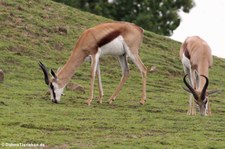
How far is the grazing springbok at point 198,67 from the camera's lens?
12.8m

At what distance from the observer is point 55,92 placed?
1345cm

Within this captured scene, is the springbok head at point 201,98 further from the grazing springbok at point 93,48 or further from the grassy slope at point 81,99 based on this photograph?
the grazing springbok at point 93,48

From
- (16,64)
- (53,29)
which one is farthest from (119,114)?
(53,29)

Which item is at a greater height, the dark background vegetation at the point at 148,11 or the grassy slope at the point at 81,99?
the dark background vegetation at the point at 148,11

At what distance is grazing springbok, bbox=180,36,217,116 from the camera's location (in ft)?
42.0

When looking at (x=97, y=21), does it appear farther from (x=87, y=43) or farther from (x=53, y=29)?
(x=87, y=43)

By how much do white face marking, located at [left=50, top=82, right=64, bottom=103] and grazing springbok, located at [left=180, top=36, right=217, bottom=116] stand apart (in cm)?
255

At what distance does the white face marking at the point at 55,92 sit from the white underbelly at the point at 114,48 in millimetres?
1182

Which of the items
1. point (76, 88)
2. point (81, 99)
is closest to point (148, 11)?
point (76, 88)

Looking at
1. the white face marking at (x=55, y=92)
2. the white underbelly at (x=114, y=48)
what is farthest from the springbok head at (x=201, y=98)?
the white face marking at (x=55, y=92)

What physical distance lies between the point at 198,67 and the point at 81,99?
2.61 metres

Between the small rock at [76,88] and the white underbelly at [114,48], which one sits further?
the small rock at [76,88]

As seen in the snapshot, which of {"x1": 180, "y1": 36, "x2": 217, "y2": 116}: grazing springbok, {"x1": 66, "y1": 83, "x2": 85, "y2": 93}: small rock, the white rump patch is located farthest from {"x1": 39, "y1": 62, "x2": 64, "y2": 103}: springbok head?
{"x1": 180, "y1": 36, "x2": 217, "y2": 116}: grazing springbok

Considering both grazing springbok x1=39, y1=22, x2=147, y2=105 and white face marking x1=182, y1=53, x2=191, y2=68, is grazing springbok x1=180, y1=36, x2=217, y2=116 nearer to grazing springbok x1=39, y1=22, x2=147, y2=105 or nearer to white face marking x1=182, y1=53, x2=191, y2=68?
white face marking x1=182, y1=53, x2=191, y2=68
